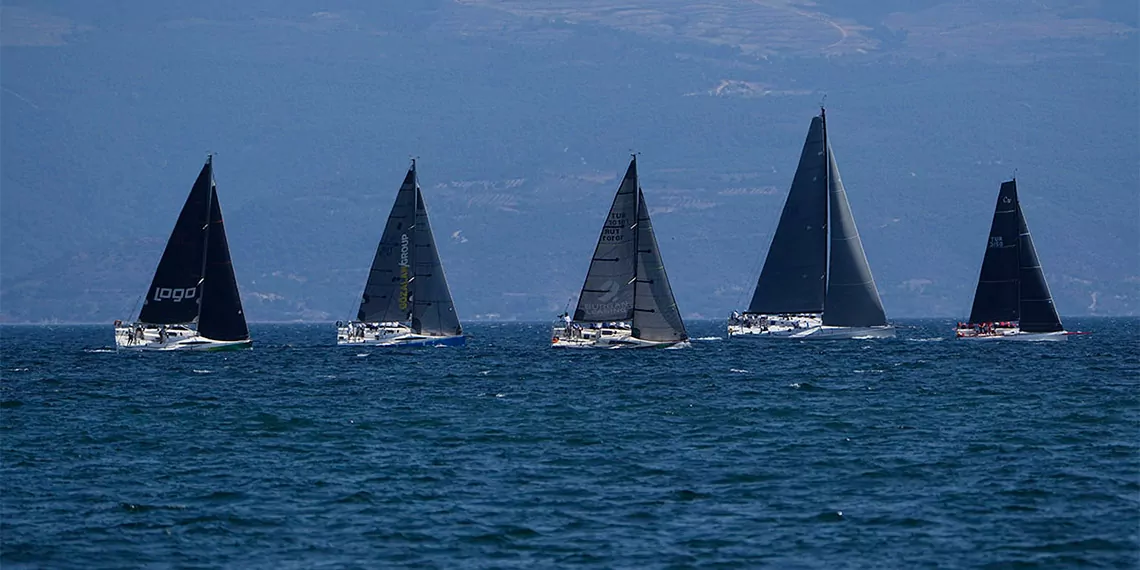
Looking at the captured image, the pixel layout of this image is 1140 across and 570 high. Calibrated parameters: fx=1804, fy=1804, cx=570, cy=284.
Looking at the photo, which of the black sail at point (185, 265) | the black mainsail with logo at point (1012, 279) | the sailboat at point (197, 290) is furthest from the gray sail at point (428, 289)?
the black mainsail with logo at point (1012, 279)

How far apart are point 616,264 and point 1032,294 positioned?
2723 cm

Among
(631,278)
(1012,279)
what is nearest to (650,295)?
(631,278)

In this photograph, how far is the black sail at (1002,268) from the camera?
94000mm

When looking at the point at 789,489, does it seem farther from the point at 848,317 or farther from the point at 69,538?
the point at 848,317

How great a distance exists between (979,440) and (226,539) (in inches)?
777

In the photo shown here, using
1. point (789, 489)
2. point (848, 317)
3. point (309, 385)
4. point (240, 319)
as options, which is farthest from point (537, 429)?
point (848, 317)

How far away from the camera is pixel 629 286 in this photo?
272 feet

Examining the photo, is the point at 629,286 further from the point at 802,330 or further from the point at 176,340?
the point at 176,340

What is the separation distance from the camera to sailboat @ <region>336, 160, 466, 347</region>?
309 ft

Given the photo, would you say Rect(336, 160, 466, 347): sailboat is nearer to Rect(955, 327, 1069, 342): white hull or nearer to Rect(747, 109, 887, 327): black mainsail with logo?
Rect(747, 109, 887, 327): black mainsail with logo

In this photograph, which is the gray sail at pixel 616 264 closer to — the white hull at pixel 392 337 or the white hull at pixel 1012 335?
the white hull at pixel 392 337

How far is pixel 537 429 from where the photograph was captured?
46281mm

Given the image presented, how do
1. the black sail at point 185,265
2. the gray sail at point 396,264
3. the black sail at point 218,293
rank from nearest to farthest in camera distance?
the black sail at point 185,265, the black sail at point 218,293, the gray sail at point 396,264

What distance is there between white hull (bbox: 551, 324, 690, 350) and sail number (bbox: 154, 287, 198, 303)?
18.5 m
